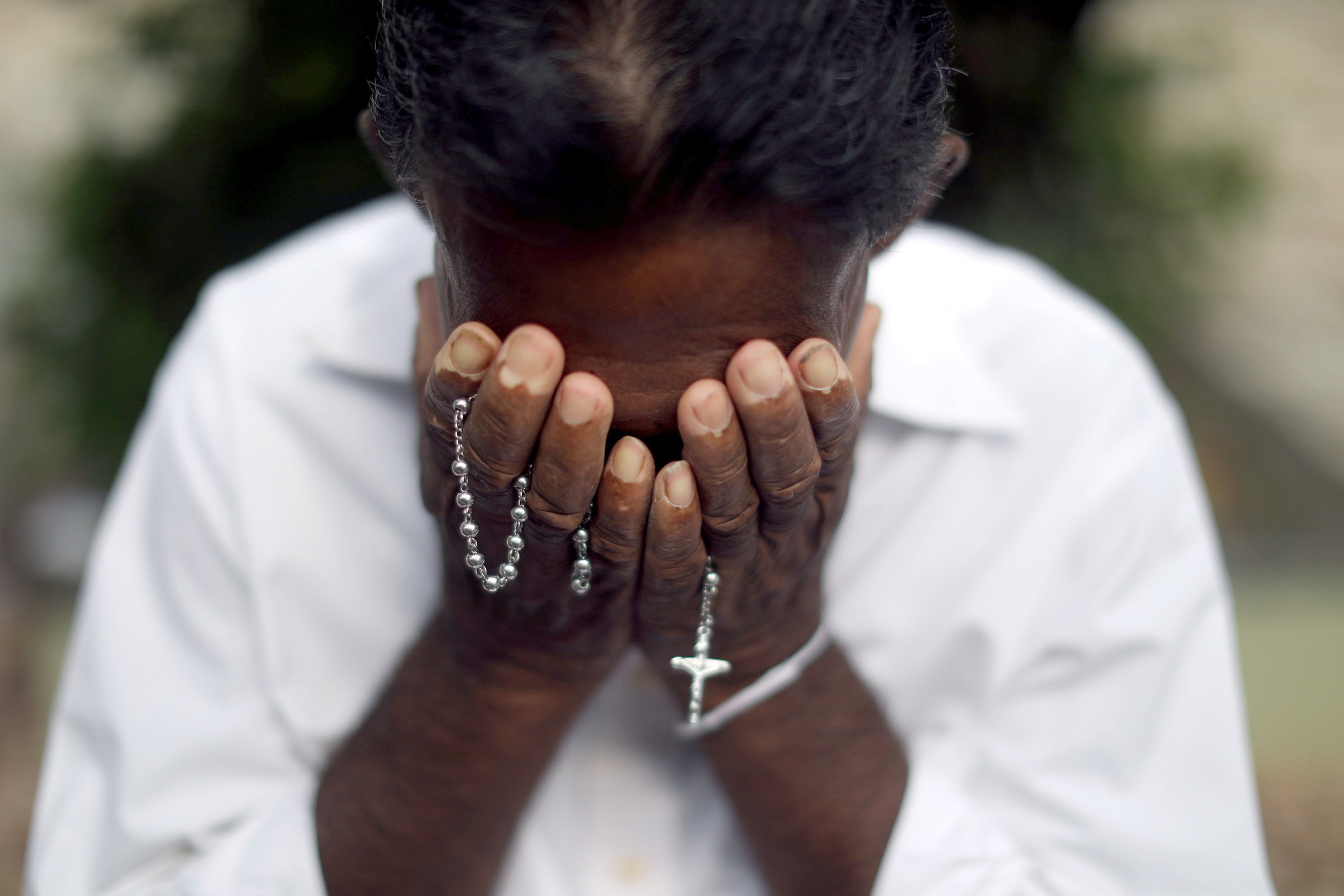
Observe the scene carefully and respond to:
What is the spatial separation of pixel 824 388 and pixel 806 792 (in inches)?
27.0

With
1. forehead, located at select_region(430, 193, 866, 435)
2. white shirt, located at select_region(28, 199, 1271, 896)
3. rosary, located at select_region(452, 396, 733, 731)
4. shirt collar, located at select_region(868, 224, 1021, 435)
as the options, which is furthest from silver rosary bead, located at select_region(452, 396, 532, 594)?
shirt collar, located at select_region(868, 224, 1021, 435)

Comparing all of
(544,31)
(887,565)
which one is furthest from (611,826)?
(544,31)

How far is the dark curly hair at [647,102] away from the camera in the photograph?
876 mm

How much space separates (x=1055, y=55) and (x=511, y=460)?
8.58 ft

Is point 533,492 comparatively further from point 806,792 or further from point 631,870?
point 631,870

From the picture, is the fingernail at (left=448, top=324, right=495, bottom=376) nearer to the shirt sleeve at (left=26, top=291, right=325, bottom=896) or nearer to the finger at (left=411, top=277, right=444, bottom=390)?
the finger at (left=411, top=277, right=444, bottom=390)

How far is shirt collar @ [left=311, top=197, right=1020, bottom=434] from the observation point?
1.55 meters

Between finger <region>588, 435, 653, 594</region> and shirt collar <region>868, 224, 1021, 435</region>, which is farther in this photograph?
shirt collar <region>868, 224, 1021, 435</region>

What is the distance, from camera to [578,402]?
0.94m

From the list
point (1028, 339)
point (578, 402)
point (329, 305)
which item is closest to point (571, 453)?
point (578, 402)

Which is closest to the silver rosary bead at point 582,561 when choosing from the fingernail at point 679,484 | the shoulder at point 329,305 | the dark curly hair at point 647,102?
the fingernail at point 679,484

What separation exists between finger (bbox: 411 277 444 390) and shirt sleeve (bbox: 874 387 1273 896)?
3.01ft

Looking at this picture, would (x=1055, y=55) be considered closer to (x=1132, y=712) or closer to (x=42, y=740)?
(x=1132, y=712)

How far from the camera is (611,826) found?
1.53 m
